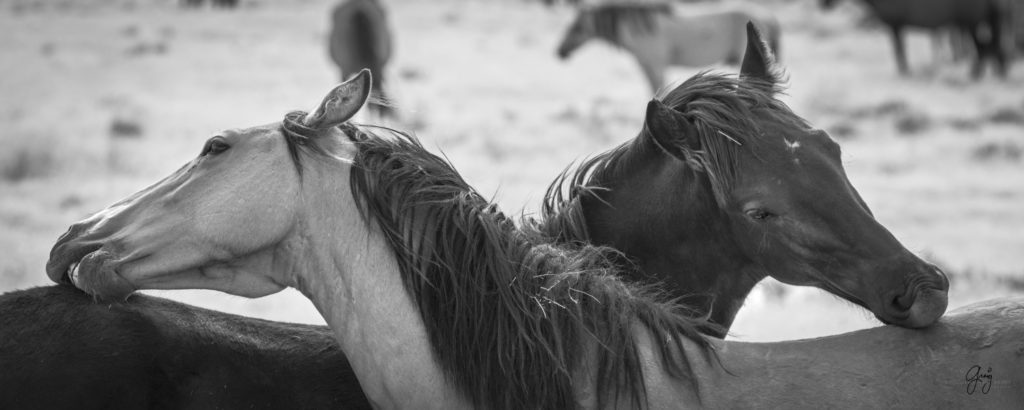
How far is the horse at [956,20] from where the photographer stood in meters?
19.0

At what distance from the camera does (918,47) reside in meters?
22.7

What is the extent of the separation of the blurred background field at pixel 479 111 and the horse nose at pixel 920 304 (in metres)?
1.45

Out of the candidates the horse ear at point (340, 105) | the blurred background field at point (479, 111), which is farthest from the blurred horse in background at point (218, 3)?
the horse ear at point (340, 105)

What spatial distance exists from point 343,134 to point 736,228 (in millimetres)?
1074

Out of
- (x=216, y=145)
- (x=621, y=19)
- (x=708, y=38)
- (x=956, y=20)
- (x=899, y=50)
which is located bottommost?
(x=899, y=50)

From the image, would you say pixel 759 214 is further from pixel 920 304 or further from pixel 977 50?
pixel 977 50

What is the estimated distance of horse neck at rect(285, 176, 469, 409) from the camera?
276 centimetres

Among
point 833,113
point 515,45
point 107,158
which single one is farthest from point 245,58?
point 833,113

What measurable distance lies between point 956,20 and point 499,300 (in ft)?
62.2

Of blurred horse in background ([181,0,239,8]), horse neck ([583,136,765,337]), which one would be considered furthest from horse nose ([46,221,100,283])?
blurred horse in background ([181,0,239,8])

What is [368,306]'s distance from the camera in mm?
2811

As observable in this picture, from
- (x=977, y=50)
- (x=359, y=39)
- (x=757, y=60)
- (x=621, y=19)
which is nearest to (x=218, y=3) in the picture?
(x=359, y=39)

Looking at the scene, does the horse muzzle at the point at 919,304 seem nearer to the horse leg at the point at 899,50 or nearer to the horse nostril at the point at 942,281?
the horse nostril at the point at 942,281

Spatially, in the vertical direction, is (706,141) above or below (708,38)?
above
